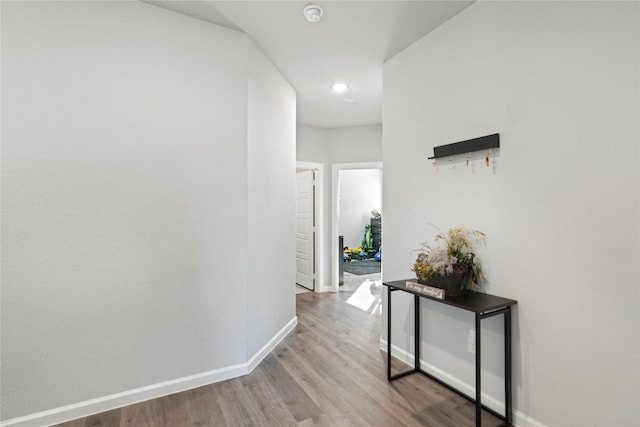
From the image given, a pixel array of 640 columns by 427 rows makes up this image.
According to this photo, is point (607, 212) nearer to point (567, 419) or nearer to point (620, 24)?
point (620, 24)

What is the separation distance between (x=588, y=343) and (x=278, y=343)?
2.38 m

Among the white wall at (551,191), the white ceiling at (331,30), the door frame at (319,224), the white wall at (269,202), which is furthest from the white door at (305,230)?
the white wall at (551,191)

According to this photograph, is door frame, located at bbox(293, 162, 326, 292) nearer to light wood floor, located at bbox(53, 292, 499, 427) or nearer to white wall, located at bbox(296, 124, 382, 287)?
white wall, located at bbox(296, 124, 382, 287)

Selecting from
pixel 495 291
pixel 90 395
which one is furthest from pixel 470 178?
pixel 90 395

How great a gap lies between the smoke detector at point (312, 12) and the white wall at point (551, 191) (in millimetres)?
904

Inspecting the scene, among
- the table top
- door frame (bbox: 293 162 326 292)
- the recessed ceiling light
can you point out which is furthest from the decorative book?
door frame (bbox: 293 162 326 292)

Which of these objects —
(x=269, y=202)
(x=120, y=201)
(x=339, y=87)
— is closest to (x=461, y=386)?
(x=269, y=202)

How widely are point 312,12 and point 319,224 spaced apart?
3329 millimetres

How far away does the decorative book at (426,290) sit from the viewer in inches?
78.0

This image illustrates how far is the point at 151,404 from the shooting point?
209 centimetres

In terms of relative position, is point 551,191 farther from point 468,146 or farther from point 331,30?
point 331,30

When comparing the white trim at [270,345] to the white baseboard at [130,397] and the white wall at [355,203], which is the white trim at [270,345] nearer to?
the white baseboard at [130,397]

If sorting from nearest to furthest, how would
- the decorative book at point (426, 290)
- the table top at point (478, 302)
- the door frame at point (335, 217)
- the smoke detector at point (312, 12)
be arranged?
the table top at point (478, 302), the decorative book at point (426, 290), the smoke detector at point (312, 12), the door frame at point (335, 217)

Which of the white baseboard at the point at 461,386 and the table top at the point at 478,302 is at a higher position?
the table top at the point at 478,302
